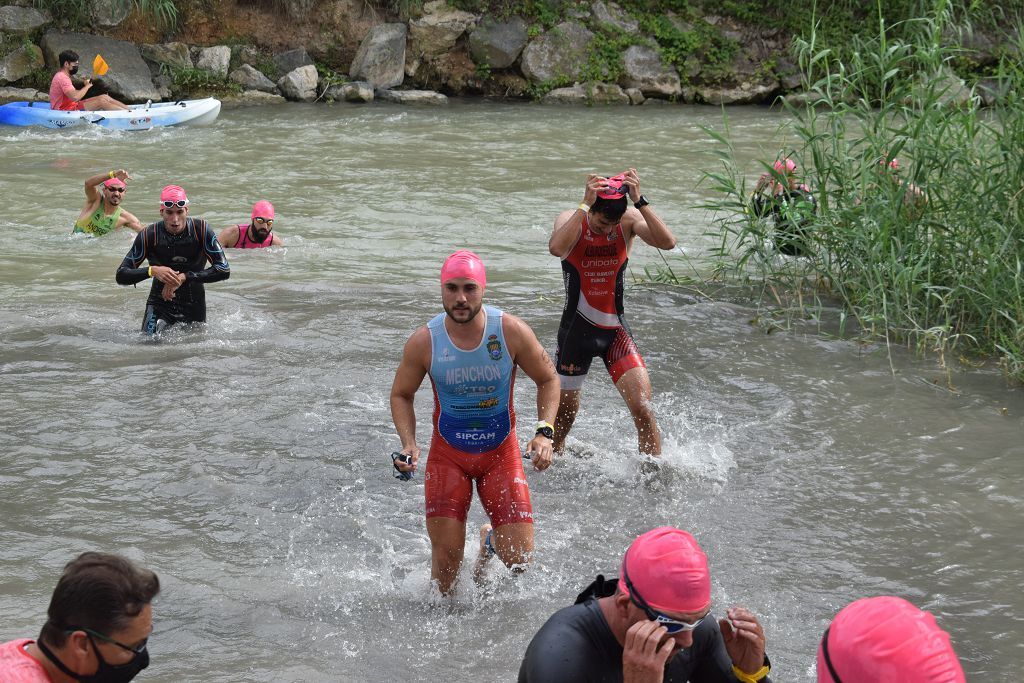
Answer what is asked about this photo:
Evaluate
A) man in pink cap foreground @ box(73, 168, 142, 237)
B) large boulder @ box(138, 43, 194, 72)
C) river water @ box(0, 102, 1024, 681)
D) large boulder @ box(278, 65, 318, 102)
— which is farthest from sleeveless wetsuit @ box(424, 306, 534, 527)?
large boulder @ box(138, 43, 194, 72)

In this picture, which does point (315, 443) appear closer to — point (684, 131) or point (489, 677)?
point (489, 677)

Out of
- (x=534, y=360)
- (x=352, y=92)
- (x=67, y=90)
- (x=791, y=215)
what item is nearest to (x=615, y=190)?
(x=534, y=360)

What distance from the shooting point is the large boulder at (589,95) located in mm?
24016

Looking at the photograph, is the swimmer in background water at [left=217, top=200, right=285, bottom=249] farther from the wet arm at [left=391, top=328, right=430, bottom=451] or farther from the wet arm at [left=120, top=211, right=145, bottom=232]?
the wet arm at [left=391, top=328, right=430, bottom=451]

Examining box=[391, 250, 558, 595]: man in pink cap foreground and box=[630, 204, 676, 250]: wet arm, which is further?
box=[630, 204, 676, 250]: wet arm

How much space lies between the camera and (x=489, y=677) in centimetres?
521

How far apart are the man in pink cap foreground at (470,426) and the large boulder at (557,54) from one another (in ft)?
63.6

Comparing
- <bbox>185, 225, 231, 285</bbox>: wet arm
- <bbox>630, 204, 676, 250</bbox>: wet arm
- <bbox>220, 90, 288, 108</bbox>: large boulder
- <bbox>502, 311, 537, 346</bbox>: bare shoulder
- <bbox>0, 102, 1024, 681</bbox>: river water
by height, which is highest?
<bbox>630, 204, 676, 250</bbox>: wet arm

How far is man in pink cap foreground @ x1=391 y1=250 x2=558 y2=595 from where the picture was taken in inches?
218

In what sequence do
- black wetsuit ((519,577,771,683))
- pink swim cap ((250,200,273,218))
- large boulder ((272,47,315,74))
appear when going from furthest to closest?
1. large boulder ((272,47,315,74))
2. pink swim cap ((250,200,273,218))
3. black wetsuit ((519,577,771,683))

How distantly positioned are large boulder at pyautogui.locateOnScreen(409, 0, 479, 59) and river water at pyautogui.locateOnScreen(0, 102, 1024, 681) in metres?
11.7

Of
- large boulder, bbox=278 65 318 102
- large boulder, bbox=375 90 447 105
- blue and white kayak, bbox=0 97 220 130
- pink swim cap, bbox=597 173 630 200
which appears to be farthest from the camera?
large boulder, bbox=375 90 447 105

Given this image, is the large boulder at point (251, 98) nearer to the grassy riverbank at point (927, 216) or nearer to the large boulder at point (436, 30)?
the large boulder at point (436, 30)

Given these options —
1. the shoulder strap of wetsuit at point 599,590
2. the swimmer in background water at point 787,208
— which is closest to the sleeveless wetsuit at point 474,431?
the shoulder strap of wetsuit at point 599,590
